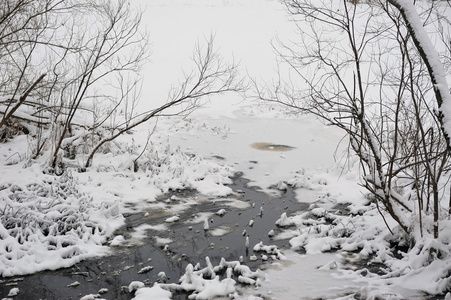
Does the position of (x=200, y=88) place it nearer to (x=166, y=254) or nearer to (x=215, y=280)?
(x=166, y=254)

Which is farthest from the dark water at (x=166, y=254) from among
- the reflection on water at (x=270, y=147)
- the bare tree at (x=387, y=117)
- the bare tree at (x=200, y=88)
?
the reflection on water at (x=270, y=147)

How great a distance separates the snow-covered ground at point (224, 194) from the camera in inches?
193

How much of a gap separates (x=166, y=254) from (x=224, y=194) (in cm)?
275

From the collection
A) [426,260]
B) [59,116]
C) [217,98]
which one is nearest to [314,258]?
[426,260]

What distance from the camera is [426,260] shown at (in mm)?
4980

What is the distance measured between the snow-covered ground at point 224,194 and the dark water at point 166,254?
21 centimetres

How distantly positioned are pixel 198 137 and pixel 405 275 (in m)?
8.87

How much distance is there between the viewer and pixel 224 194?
8.41 m

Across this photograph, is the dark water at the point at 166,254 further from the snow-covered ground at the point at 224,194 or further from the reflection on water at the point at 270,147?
the reflection on water at the point at 270,147

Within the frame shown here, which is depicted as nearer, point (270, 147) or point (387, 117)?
point (387, 117)

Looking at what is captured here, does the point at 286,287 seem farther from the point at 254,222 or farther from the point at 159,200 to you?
the point at 159,200

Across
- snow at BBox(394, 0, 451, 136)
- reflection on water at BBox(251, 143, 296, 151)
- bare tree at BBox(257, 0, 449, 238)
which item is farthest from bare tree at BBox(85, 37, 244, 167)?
snow at BBox(394, 0, 451, 136)

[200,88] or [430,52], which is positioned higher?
[200,88]

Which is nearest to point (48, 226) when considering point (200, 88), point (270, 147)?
point (200, 88)
